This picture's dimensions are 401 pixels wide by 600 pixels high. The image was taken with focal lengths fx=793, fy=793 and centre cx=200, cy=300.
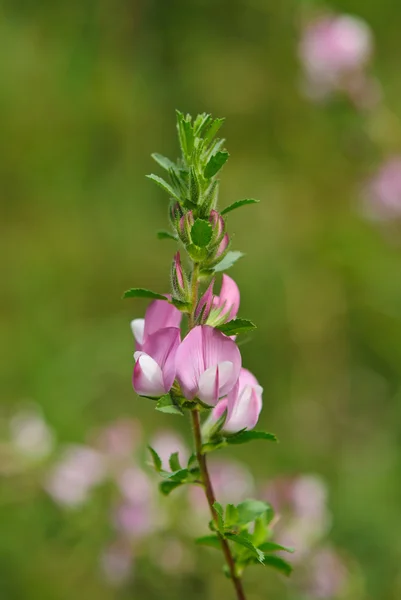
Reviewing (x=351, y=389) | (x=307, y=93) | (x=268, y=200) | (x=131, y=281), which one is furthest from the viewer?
(x=268, y=200)

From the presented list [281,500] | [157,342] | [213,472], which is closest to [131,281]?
[213,472]

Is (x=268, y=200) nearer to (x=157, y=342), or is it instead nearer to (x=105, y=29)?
(x=105, y=29)

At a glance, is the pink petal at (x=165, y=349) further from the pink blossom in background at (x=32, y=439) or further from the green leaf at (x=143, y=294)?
the pink blossom in background at (x=32, y=439)

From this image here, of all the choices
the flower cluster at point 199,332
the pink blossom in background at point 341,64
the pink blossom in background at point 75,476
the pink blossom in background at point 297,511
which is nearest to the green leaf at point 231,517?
the flower cluster at point 199,332

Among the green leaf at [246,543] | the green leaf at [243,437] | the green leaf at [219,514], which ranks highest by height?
the green leaf at [243,437]

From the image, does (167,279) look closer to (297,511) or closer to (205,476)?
(297,511)

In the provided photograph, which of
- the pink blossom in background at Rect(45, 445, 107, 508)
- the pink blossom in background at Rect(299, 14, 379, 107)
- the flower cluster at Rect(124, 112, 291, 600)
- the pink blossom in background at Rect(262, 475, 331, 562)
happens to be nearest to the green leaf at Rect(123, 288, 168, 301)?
the flower cluster at Rect(124, 112, 291, 600)
